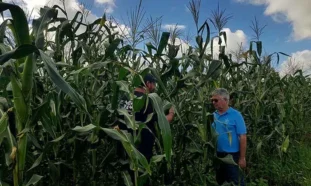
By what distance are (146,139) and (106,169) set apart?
1.67 ft

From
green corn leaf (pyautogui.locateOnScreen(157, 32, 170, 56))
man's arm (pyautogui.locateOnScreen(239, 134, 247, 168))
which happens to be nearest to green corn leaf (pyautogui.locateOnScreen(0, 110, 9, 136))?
green corn leaf (pyautogui.locateOnScreen(157, 32, 170, 56))

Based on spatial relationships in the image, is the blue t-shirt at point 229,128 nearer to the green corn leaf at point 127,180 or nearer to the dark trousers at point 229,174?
the dark trousers at point 229,174

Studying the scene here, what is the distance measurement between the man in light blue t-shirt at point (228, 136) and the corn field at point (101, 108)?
0.57ft

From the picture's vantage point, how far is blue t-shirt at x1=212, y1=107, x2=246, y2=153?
12.9 feet

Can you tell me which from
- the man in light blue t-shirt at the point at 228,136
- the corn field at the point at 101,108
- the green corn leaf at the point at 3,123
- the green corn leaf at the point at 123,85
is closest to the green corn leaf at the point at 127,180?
the corn field at the point at 101,108

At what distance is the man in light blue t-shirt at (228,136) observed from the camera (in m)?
3.88

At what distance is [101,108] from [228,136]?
1.56m

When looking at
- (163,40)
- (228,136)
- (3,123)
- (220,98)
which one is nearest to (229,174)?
(228,136)

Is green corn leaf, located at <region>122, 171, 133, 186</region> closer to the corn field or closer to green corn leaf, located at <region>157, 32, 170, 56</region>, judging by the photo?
the corn field

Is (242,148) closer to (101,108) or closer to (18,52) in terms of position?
(101,108)

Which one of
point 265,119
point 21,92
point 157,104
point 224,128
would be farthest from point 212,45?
point 21,92

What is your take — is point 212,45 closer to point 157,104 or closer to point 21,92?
point 157,104

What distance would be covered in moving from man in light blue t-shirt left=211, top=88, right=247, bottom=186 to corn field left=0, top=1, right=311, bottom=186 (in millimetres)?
173

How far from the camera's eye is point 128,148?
6.69 ft
